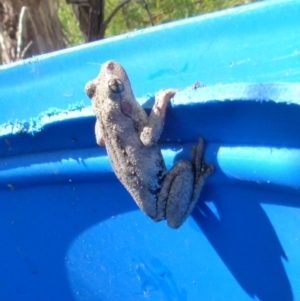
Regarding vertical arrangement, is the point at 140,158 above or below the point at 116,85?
below

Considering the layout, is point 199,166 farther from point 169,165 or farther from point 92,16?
point 92,16

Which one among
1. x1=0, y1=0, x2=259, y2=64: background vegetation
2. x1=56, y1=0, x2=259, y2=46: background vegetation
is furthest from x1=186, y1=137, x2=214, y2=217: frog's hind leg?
x1=56, y1=0, x2=259, y2=46: background vegetation

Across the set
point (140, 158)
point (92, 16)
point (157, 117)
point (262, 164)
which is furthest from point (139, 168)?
point (92, 16)

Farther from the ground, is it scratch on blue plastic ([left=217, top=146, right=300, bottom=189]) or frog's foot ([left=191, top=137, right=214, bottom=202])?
scratch on blue plastic ([left=217, top=146, right=300, bottom=189])

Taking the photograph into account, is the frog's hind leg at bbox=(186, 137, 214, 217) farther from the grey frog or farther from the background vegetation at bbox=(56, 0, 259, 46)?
the background vegetation at bbox=(56, 0, 259, 46)

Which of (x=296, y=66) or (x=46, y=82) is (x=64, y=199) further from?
(x=296, y=66)

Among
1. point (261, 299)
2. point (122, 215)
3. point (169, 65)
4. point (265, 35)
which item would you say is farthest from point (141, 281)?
point (265, 35)
